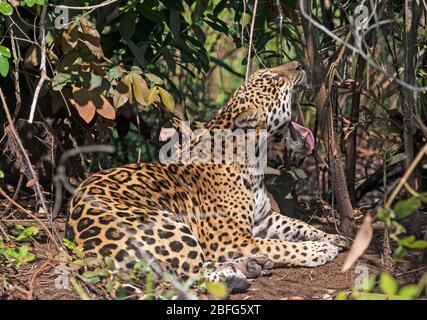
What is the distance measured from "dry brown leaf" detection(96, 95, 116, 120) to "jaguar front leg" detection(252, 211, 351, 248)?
1.38 meters

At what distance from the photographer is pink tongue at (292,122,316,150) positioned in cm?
710

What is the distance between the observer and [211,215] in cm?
659

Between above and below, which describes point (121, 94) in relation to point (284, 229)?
above

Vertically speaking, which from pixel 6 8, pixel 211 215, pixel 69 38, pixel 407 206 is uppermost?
pixel 6 8

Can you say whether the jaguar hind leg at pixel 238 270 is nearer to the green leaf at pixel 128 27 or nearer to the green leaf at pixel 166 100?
the green leaf at pixel 166 100

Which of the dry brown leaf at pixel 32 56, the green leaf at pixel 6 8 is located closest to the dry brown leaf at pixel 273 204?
the dry brown leaf at pixel 32 56

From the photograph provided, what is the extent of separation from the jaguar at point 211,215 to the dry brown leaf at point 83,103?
478 millimetres

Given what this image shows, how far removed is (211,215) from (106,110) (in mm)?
1057

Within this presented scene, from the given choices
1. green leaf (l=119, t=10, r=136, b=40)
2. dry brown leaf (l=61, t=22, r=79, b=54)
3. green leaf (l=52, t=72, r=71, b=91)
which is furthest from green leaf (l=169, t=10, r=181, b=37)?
green leaf (l=52, t=72, r=71, b=91)

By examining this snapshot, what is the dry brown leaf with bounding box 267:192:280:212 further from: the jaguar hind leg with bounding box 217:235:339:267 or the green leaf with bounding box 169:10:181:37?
the green leaf with bounding box 169:10:181:37

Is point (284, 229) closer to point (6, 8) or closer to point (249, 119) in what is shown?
point (249, 119)

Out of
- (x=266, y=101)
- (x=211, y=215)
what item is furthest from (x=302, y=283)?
(x=266, y=101)

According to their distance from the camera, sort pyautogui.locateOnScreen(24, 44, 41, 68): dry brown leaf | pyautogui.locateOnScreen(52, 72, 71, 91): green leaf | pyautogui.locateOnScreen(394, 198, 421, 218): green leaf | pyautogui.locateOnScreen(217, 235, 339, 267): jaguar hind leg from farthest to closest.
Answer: pyautogui.locateOnScreen(24, 44, 41, 68): dry brown leaf
pyautogui.locateOnScreen(52, 72, 71, 91): green leaf
pyautogui.locateOnScreen(217, 235, 339, 267): jaguar hind leg
pyautogui.locateOnScreen(394, 198, 421, 218): green leaf

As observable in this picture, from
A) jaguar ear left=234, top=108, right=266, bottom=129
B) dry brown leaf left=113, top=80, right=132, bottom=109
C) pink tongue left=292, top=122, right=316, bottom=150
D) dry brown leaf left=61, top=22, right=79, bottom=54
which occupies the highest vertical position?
dry brown leaf left=61, top=22, right=79, bottom=54
